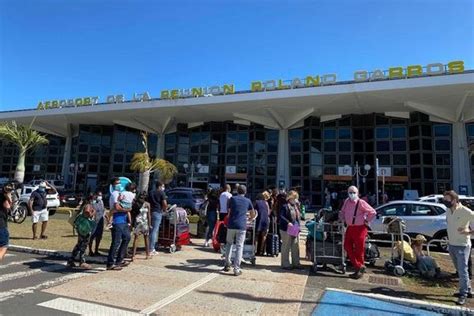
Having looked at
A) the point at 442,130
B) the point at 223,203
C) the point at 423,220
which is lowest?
the point at 423,220

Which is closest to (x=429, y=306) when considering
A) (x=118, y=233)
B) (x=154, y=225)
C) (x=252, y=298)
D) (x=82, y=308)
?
(x=252, y=298)

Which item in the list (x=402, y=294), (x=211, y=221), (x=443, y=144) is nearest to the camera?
(x=402, y=294)

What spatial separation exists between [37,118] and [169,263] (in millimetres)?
38671

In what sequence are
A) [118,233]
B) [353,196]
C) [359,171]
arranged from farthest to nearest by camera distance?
1. [359,171]
2. [353,196]
3. [118,233]

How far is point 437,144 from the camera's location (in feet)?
96.0

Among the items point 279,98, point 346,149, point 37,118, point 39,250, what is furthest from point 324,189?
point 37,118

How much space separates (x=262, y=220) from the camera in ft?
28.7

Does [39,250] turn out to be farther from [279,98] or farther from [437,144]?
[437,144]

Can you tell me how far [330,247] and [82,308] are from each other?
471 cm

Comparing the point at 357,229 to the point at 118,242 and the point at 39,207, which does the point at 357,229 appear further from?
the point at 39,207

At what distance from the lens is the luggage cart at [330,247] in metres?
7.36

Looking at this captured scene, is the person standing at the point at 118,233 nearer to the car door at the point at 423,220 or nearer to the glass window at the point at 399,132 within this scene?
the car door at the point at 423,220

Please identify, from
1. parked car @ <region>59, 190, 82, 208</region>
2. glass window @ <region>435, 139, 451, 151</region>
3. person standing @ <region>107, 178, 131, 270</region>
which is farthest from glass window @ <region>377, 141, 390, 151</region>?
person standing @ <region>107, 178, 131, 270</region>

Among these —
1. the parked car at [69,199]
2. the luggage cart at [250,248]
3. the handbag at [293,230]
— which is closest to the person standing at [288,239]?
the handbag at [293,230]
